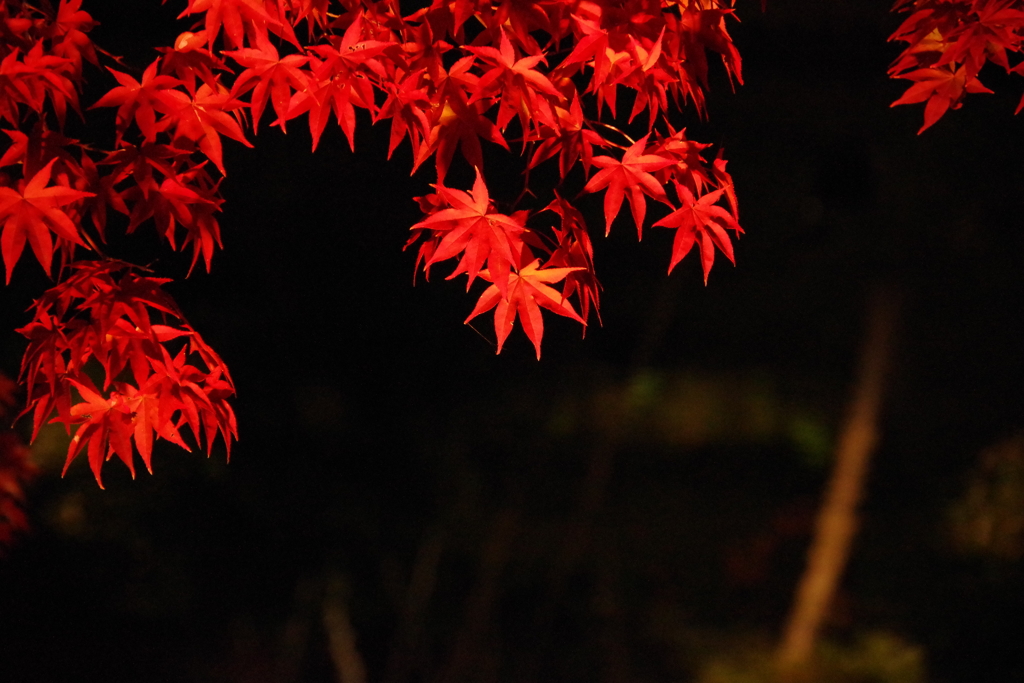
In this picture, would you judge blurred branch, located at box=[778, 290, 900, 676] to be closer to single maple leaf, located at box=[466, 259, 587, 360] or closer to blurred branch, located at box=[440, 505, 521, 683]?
blurred branch, located at box=[440, 505, 521, 683]

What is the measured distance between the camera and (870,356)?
5.20 m

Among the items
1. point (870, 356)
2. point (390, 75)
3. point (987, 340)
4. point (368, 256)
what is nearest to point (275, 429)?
point (368, 256)

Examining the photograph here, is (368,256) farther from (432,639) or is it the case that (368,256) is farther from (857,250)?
(857,250)

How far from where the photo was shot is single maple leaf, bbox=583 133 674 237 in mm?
1656

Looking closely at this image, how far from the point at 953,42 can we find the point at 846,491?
3.88 meters

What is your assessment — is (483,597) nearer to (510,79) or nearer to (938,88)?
(938,88)

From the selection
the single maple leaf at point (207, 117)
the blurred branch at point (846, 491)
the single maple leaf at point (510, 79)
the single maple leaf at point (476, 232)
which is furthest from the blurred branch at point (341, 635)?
the single maple leaf at point (510, 79)

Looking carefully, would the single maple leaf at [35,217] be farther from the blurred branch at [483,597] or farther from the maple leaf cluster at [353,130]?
the blurred branch at [483,597]

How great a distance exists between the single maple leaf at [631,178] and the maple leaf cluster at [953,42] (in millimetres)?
820

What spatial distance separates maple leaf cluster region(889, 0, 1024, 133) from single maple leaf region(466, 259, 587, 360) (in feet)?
3.79

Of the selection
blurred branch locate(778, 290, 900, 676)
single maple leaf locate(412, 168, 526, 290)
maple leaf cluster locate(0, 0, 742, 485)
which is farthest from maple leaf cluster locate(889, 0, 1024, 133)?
blurred branch locate(778, 290, 900, 676)

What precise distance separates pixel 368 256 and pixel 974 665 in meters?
5.11

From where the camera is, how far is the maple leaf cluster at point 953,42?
1.88 metres

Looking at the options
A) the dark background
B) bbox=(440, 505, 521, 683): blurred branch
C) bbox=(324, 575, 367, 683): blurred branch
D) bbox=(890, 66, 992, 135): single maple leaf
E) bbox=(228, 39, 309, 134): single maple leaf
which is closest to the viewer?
bbox=(228, 39, 309, 134): single maple leaf
